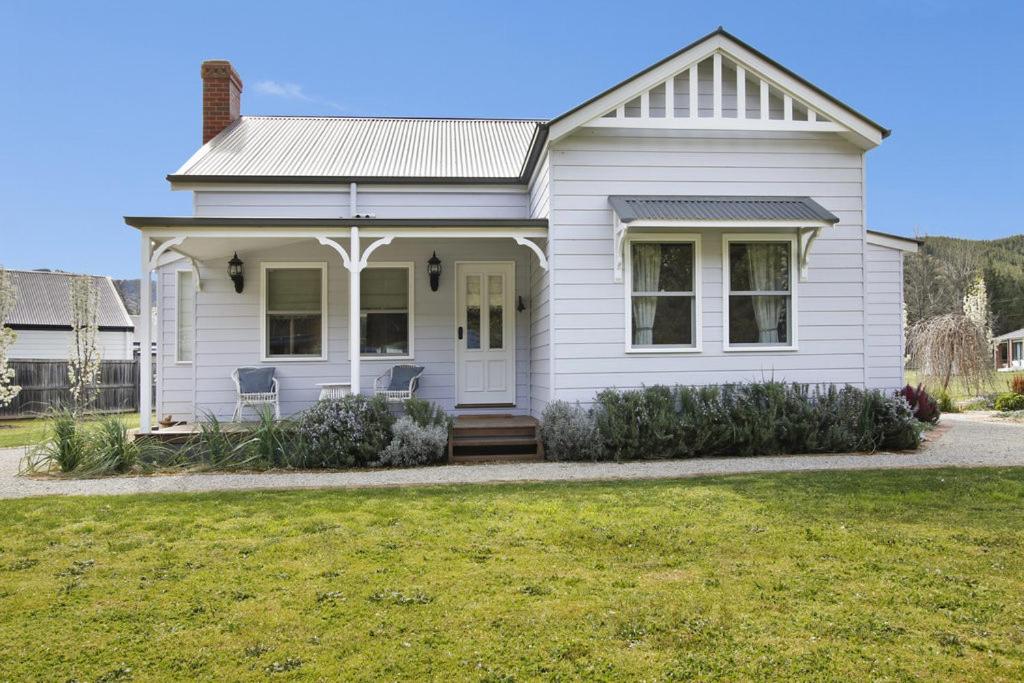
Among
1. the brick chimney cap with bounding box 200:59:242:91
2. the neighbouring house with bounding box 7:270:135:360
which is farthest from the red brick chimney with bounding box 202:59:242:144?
the neighbouring house with bounding box 7:270:135:360

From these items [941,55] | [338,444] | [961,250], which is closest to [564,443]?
[338,444]

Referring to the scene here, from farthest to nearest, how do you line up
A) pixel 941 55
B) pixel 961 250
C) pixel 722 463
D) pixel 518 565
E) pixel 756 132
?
pixel 961 250 → pixel 941 55 → pixel 756 132 → pixel 722 463 → pixel 518 565

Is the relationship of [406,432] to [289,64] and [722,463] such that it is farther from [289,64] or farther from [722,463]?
[289,64]

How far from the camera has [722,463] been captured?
8.16 m

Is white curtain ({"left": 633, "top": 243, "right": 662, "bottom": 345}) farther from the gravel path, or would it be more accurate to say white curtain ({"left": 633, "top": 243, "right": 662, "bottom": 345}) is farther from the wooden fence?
the wooden fence

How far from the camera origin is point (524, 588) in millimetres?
3848

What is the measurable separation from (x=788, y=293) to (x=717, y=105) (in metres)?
2.73

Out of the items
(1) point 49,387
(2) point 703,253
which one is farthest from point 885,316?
(1) point 49,387

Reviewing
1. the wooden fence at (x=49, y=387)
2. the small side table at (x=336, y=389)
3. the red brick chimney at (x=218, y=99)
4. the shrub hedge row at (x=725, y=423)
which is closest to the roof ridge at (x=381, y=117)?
the red brick chimney at (x=218, y=99)

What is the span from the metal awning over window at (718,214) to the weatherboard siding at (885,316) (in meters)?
4.36

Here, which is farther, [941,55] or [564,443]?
[941,55]

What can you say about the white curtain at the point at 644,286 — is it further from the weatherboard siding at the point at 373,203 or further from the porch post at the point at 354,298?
the porch post at the point at 354,298

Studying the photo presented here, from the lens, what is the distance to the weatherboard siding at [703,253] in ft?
29.9

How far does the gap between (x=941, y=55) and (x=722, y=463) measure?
24.0 metres
